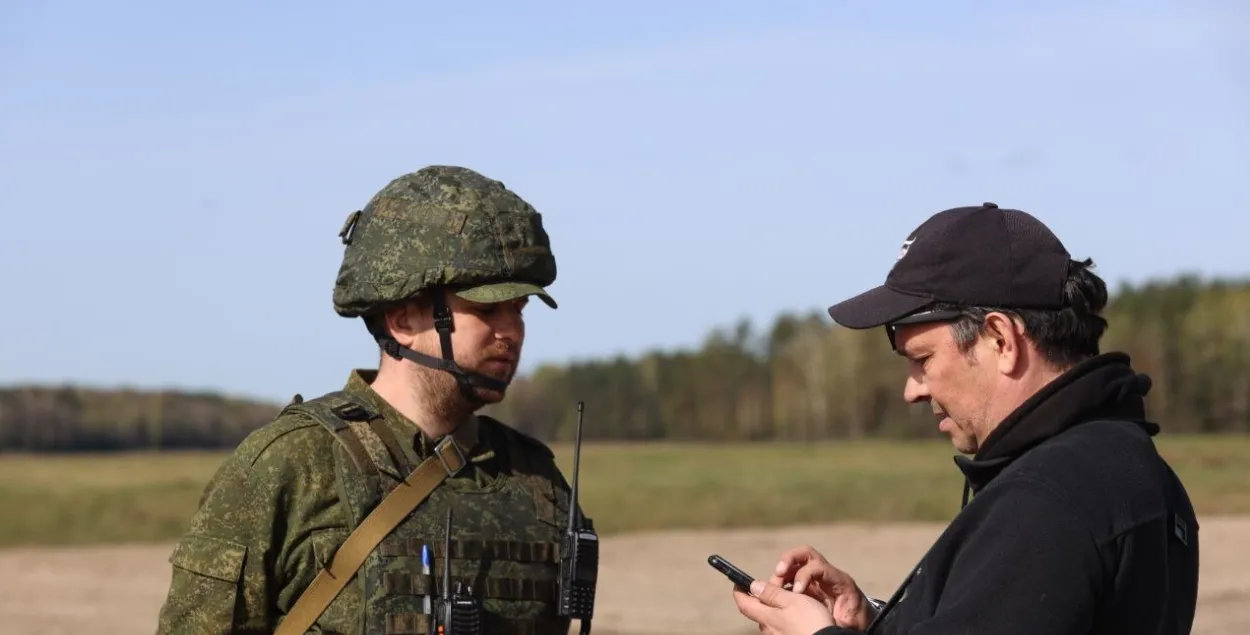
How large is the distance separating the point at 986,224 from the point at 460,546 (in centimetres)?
203

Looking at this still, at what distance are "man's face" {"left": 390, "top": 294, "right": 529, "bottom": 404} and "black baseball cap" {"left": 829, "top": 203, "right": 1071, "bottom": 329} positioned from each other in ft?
5.34

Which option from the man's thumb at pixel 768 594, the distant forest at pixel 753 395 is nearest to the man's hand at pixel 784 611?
the man's thumb at pixel 768 594

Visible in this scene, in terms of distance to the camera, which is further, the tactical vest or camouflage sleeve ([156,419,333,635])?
the tactical vest

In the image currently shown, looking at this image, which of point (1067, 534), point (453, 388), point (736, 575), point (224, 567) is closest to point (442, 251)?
point (453, 388)

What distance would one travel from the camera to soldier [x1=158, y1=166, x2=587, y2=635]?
15.6 feet

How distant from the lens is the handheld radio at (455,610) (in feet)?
15.8

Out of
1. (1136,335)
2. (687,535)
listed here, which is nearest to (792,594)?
(687,535)

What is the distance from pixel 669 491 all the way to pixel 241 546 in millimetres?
32308

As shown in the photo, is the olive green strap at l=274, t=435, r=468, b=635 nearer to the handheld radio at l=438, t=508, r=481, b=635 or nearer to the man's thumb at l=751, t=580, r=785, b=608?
the handheld radio at l=438, t=508, r=481, b=635

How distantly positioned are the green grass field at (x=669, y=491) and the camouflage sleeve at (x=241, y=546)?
26.6 m

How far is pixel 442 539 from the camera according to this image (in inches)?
196

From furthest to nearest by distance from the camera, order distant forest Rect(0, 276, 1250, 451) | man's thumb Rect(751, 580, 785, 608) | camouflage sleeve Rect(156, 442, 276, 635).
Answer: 1. distant forest Rect(0, 276, 1250, 451)
2. camouflage sleeve Rect(156, 442, 276, 635)
3. man's thumb Rect(751, 580, 785, 608)

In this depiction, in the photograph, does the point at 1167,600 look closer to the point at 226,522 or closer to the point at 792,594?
the point at 792,594

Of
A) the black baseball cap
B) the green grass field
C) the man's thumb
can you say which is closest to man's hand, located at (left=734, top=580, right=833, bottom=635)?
the man's thumb
